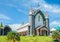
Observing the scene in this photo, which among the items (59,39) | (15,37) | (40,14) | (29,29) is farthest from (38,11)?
(15,37)

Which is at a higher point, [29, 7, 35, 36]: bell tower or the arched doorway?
[29, 7, 35, 36]: bell tower

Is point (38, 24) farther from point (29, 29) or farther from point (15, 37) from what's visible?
point (15, 37)

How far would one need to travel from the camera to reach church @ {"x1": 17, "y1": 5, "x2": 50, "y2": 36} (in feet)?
208

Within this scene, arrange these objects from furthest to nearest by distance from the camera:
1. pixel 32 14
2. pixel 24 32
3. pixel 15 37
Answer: pixel 24 32 → pixel 32 14 → pixel 15 37

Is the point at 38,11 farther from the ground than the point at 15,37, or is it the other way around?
the point at 38,11

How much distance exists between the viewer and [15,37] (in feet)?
106

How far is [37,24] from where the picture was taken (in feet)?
214

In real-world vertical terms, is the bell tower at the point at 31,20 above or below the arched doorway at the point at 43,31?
above

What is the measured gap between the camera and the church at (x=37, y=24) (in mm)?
63500

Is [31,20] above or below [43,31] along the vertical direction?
above

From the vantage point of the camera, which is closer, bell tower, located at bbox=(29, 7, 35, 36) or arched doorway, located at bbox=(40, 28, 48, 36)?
arched doorway, located at bbox=(40, 28, 48, 36)

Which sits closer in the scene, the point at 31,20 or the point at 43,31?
the point at 31,20

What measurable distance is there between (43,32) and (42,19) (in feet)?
14.9

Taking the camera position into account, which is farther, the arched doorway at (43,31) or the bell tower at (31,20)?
the bell tower at (31,20)
